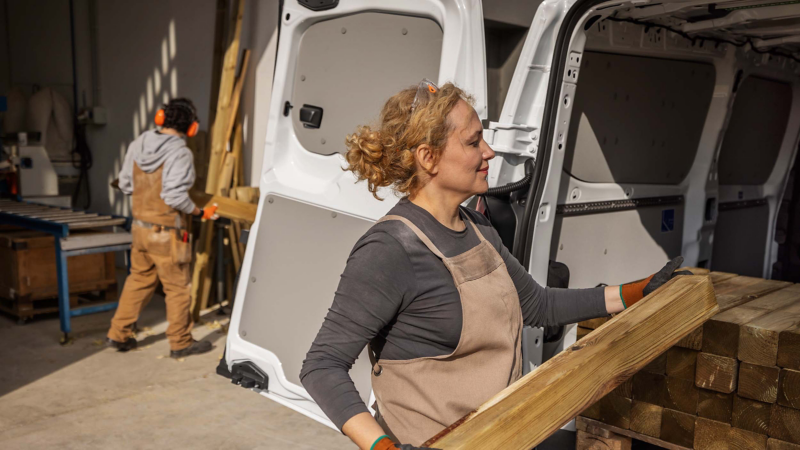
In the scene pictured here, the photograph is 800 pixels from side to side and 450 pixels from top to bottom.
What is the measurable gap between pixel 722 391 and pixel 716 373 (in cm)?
6

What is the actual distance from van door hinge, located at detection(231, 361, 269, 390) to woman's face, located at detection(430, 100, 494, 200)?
Answer: 5.29 ft

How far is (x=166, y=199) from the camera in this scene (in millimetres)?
5121

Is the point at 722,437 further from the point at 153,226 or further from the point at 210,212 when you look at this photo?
the point at 153,226

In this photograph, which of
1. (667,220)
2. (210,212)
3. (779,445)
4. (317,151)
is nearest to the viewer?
(779,445)

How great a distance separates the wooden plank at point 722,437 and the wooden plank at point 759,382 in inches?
5.2

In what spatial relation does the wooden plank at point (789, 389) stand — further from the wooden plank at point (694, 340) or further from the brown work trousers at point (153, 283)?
the brown work trousers at point (153, 283)

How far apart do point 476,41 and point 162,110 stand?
3438 millimetres

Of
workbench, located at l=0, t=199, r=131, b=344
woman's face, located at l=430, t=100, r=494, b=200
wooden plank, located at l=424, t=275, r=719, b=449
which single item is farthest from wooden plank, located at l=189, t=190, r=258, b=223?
wooden plank, located at l=424, t=275, r=719, b=449

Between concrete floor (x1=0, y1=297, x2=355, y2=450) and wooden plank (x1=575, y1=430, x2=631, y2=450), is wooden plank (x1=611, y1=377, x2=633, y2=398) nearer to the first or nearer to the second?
wooden plank (x1=575, y1=430, x2=631, y2=450)

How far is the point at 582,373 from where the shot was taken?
5.67ft

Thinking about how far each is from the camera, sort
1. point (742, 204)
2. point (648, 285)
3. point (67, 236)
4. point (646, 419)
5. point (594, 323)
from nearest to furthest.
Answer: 1. point (648, 285)
2. point (646, 419)
3. point (594, 323)
4. point (742, 204)
5. point (67, 236)

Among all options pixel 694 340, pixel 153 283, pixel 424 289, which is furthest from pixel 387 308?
pixel 153 283

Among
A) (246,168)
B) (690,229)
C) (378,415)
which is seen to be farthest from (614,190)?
(246,168)

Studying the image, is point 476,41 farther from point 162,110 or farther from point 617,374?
point 162,110
